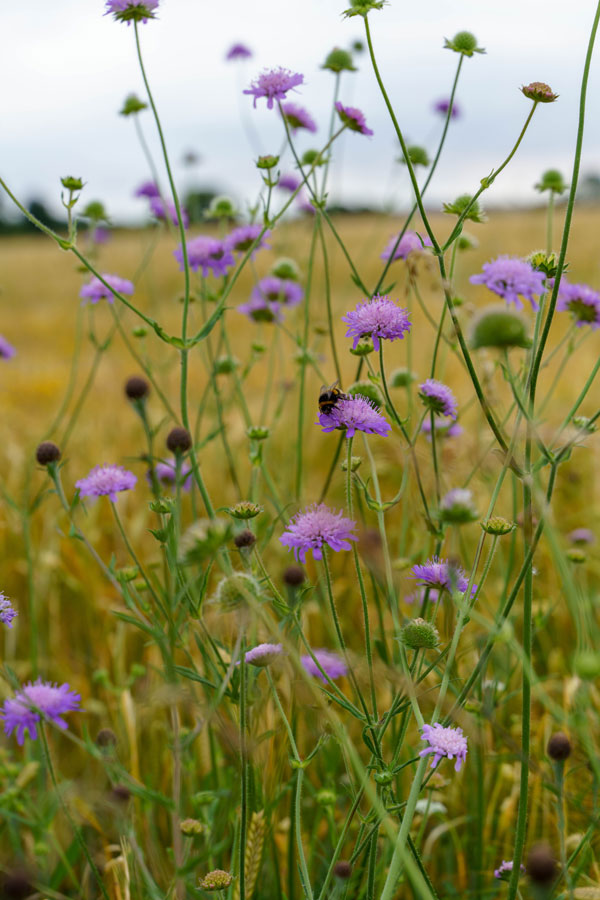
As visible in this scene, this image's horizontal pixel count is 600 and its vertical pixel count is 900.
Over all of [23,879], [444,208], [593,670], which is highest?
[444,208]

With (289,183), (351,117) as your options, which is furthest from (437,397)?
(289,183)

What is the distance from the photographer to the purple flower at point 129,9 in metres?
1.24

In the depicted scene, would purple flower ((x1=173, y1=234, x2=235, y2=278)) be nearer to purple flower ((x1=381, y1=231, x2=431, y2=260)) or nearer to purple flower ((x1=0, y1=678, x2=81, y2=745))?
purple flower ((x1=381, y1=231, x2=431, y2=260))

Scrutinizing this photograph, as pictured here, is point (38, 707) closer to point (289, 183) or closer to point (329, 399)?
point (329, 399)

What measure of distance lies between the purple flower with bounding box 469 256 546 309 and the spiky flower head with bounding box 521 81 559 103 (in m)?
0.24

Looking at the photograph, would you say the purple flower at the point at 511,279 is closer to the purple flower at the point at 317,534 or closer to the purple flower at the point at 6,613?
the purple flower at the point at 317,534

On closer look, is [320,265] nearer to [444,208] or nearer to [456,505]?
[444,208]

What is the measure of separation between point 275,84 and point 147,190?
1088mm

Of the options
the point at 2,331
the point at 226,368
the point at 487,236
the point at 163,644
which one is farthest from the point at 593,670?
the point at 487,236

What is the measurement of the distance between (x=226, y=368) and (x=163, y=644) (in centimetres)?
108

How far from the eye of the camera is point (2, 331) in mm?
7227

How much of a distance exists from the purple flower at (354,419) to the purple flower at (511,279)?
1.03 ft

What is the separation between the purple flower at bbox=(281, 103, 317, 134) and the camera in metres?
1.69

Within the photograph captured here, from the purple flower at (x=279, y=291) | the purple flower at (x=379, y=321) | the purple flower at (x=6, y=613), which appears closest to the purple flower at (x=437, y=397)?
the purple flower at (x=379, y=321)
